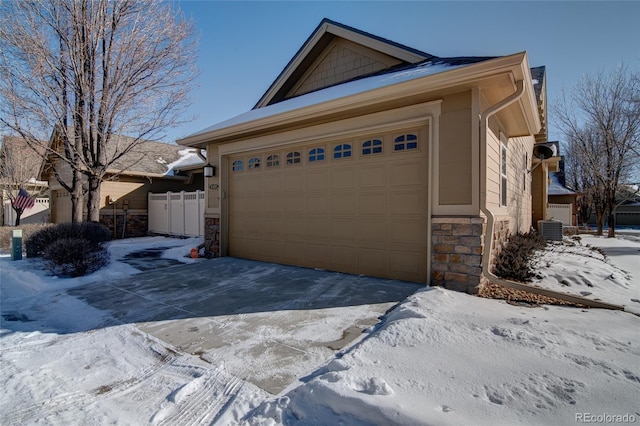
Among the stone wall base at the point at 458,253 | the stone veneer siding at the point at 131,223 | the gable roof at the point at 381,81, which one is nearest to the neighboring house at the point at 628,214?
the gable roof at the point at 381,81

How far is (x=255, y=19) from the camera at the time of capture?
7.53 meters

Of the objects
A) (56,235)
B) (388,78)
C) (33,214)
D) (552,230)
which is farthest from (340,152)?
(33,214)

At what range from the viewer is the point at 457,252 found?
4582 millimetres

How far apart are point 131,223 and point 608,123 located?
20.3m

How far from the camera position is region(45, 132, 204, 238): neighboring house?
40.9 feet

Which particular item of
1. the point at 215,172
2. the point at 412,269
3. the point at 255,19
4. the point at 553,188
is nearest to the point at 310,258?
the point at 412,269

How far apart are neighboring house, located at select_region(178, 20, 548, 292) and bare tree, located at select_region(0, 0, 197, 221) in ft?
8.63

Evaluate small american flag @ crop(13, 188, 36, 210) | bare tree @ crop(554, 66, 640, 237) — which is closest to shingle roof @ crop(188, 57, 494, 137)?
bare tree @ crop(554, 66, 640, 237)

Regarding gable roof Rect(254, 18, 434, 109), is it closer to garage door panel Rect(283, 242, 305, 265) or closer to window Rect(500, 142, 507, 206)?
window Rect(500, 142, 507, 206)

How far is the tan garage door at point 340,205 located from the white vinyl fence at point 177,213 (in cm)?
452

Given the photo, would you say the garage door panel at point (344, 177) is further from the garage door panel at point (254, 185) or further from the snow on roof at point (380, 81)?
the garage door panel at point (254, 185)

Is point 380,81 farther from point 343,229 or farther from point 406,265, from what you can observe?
point 406,265

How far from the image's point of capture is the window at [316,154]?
20.4ft

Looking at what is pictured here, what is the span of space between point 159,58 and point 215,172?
156 inches
